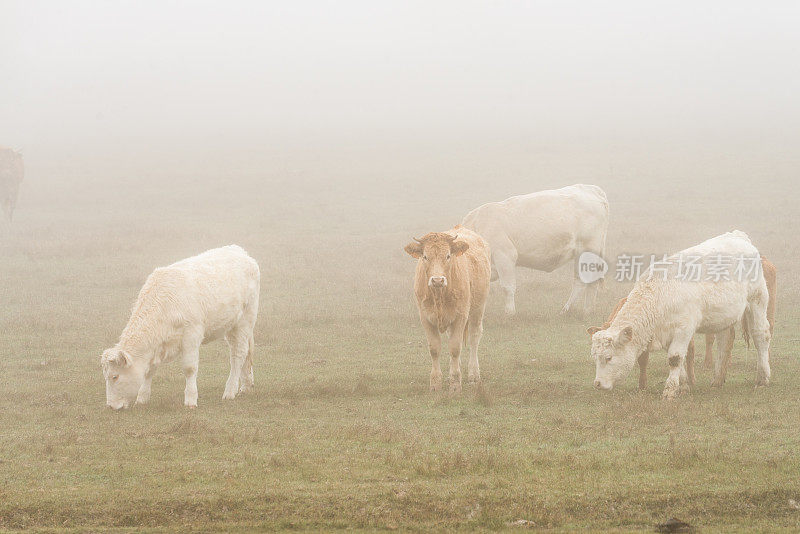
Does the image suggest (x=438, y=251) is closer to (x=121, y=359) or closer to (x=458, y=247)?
(x=458, y=247)

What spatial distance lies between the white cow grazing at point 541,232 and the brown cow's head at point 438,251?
6.42m

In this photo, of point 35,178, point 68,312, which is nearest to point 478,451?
point 68,312

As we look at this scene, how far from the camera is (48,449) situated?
367 inches

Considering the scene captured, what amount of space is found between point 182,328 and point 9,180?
27127mm

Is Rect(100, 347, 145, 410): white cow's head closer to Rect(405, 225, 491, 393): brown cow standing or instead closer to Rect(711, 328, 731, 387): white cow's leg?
Rect(405, 225, 491, 393): brown cow standing

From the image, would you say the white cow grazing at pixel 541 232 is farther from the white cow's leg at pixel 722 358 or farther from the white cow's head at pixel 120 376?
the white cow's head at pixel 120 376

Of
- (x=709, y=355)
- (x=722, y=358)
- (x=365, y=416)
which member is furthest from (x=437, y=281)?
(x=709, y=355)

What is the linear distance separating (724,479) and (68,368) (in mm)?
10106

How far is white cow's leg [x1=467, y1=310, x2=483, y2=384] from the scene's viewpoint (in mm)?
12953

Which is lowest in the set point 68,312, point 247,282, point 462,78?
point 68,312

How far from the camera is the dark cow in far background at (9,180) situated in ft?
116

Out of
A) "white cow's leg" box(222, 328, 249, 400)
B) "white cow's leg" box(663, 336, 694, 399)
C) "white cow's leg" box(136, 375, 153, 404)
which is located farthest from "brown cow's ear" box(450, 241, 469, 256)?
"white cow's leg" box(136, 375, 153, 404)

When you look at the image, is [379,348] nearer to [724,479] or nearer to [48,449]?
[48,449]

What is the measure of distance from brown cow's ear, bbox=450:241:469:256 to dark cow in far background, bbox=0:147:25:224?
2757cm
